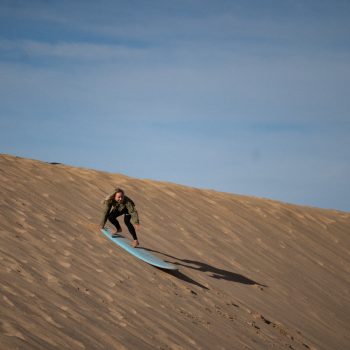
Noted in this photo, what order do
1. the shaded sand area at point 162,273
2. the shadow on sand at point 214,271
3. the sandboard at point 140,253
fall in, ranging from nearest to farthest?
the shaded sand area at point 162,273, the sandboard at point 140,253, the shadow on sand at point 214,271

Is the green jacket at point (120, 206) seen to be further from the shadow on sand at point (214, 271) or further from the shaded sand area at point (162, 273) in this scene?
the shadow on sand at point (214, 271)

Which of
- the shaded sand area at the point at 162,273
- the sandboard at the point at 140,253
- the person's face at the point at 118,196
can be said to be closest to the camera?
the shaded sand area at the point at 162,273

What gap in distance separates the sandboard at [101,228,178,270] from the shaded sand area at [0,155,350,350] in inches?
4.5

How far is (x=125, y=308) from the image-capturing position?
20.9ft

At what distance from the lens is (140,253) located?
337 inches

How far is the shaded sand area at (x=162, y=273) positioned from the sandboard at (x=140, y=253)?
4.5 inches

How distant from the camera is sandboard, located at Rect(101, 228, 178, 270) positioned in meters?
8.29

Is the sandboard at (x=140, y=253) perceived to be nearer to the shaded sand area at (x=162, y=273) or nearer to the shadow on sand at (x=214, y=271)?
the shaded sand area at (x=162, y=273)

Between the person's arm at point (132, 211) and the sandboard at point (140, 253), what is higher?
the person's arm at point (132, 211)

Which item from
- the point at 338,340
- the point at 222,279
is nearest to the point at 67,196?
the point at 222,279

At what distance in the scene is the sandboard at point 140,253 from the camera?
8.29 metres

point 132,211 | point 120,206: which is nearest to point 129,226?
point 132,211

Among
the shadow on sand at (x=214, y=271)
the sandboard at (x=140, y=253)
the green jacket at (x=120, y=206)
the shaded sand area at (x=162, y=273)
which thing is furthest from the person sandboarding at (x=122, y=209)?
the shadow on sand at (x=214, y=271)

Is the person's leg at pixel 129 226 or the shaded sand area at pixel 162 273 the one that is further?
the person's leg at pixel 129 226
